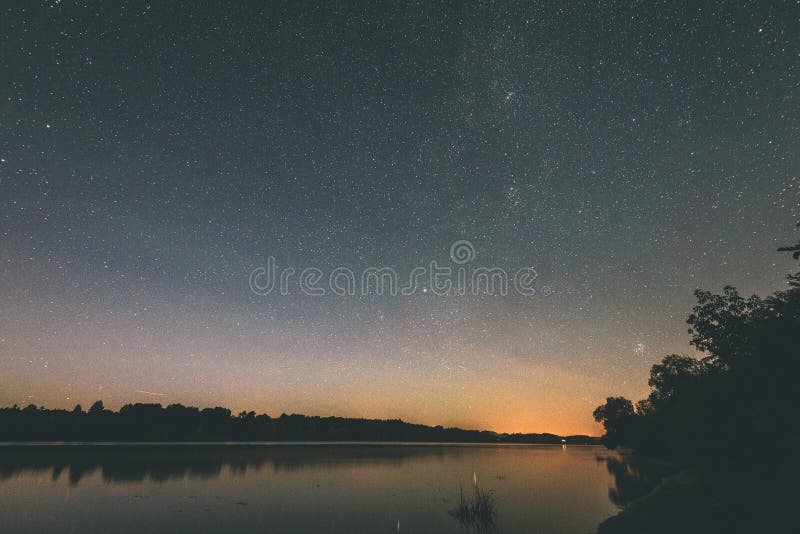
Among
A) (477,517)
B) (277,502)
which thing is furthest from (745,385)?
(277,502)

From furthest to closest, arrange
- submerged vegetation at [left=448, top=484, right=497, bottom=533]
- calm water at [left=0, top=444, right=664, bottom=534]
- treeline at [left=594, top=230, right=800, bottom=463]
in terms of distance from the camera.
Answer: calm water at [left=0, top=444, right=664, bottom=534] → submerged vegetation at [left=448, top=484, right=497, bottom=533] → treeline at [left=594, top=230, right=800, bottom=463]

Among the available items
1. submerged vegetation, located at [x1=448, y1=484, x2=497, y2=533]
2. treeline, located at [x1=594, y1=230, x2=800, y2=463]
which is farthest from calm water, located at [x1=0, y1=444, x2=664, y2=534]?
treeline, located at [x1=594, y1=230, x2=800, y2=463]

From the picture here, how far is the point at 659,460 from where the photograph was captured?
73125 mm

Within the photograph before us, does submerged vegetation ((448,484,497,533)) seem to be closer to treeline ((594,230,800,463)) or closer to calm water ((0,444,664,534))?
calm water ((0,444,664,534))

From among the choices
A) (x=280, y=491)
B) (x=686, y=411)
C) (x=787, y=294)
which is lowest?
(x=280, y=491)

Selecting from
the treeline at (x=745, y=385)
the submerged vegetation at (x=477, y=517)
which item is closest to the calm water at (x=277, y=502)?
the submerged vegetation at (x=477, y=517)

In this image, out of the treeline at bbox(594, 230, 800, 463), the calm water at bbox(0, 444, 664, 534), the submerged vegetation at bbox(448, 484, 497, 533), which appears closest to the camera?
the treeline at bbox(594, 230, 800, 463)

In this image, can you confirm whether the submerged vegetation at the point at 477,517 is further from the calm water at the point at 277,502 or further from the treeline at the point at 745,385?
the treeline at the point at 745,385

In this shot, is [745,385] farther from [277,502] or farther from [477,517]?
[277,502]

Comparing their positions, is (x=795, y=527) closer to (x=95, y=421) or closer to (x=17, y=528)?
(x=17, y=528)

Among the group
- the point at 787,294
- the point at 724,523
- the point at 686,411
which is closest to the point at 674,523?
the point at 724,523

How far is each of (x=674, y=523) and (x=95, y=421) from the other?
170 meters

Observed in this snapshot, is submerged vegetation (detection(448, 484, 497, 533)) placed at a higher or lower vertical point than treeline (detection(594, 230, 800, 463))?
lower

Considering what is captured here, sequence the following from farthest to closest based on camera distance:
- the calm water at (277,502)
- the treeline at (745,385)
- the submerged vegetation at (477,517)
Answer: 1. the calm water at (277,502)
2. the submerged vegetation at (477,517)
3. the treeline at (745,385)
